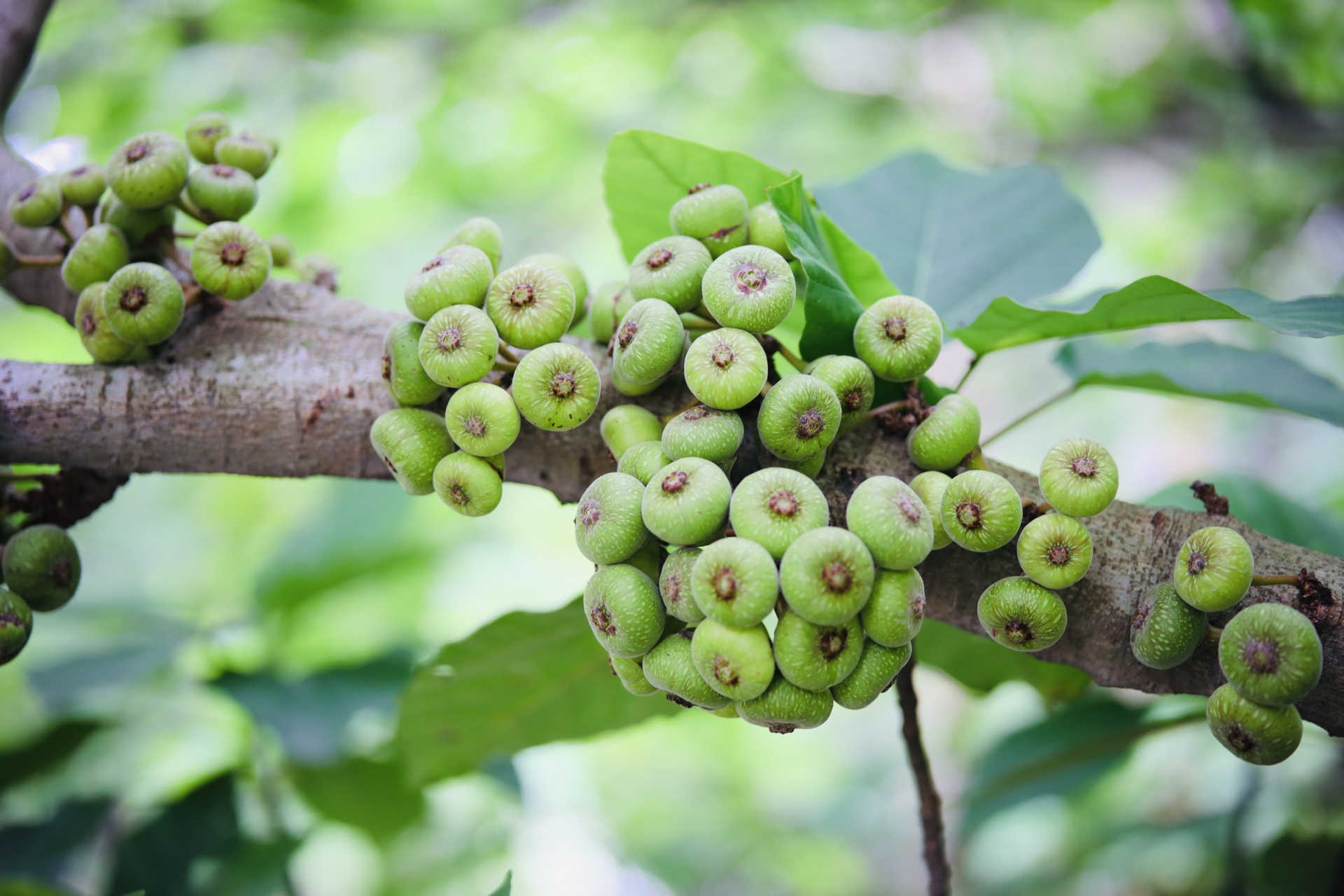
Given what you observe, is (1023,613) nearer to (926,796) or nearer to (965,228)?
(926,796)

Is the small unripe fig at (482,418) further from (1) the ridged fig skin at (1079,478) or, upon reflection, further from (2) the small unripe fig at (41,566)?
(2) the small unripe fig at (41,566)

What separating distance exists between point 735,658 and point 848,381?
39 centimetres

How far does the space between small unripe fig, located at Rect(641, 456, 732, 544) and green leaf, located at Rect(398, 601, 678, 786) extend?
0.57 metres

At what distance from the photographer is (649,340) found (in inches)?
39.8

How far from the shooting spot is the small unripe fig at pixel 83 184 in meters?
1.33

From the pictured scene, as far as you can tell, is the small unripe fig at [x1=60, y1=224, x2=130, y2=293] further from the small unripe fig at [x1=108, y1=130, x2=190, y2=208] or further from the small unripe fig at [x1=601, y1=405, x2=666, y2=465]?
the small unripe fig at [x1=601, y1=405, x2=666, y2=465]

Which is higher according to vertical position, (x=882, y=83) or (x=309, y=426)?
(x=309, y=426)

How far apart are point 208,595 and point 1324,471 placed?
587cm

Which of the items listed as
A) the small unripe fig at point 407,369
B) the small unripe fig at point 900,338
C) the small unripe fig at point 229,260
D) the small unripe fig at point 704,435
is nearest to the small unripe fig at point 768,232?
the small unripe fig at point 900,338

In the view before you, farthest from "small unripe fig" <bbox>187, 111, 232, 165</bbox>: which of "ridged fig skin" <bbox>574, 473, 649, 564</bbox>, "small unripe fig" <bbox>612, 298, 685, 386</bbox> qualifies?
"ridged fig skin" <bbox>574, 473, 649, 564</bbox>

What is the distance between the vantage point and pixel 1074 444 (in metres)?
0.99

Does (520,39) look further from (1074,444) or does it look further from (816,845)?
(816,845)

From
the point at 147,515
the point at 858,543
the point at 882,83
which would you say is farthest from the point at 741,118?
the point at 858,543

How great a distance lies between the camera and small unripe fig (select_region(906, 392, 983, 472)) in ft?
3.43
